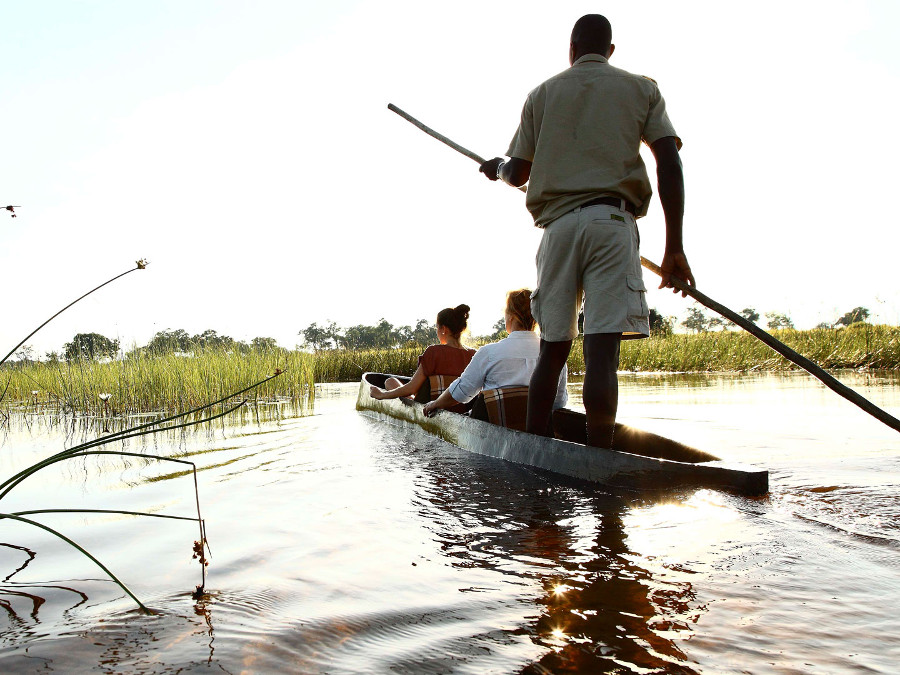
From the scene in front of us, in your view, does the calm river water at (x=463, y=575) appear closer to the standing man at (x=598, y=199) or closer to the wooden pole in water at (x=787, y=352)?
the wooden pole in water at (x=787, y=352)

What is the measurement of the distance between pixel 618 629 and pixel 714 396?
7762 millimetres

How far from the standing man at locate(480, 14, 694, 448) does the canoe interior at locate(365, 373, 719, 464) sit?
1.33ft

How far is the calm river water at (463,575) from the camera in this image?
4.60 ft

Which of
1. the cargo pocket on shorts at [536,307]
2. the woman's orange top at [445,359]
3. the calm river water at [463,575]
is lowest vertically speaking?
the calm river water at [463,575]

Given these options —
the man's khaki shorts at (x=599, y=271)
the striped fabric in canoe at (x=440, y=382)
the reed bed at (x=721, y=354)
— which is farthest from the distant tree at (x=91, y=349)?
the reed bed at (x=721, y=354)

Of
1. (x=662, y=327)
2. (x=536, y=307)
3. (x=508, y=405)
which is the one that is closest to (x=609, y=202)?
(x=536, y=307)

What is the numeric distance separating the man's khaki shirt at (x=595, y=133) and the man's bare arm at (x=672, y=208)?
0.08 metres

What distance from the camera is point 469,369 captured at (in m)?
4.70

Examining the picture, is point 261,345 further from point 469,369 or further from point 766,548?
point 766,548

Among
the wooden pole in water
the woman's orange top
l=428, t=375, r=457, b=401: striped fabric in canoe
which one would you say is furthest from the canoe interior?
l=428, t=375, r=457, b=401: striped fabric in canoe

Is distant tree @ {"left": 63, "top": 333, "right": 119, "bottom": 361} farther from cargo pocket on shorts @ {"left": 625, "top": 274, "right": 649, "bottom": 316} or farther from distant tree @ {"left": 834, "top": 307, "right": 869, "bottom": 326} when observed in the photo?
distant tree @ {"left": 834, "top": 307, "right": 869, "bottom": 326}

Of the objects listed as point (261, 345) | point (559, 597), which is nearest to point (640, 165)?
point (559, 597)

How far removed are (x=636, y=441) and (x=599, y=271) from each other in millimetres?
1091

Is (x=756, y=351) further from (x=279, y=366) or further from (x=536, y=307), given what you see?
(x=536, y=307)
